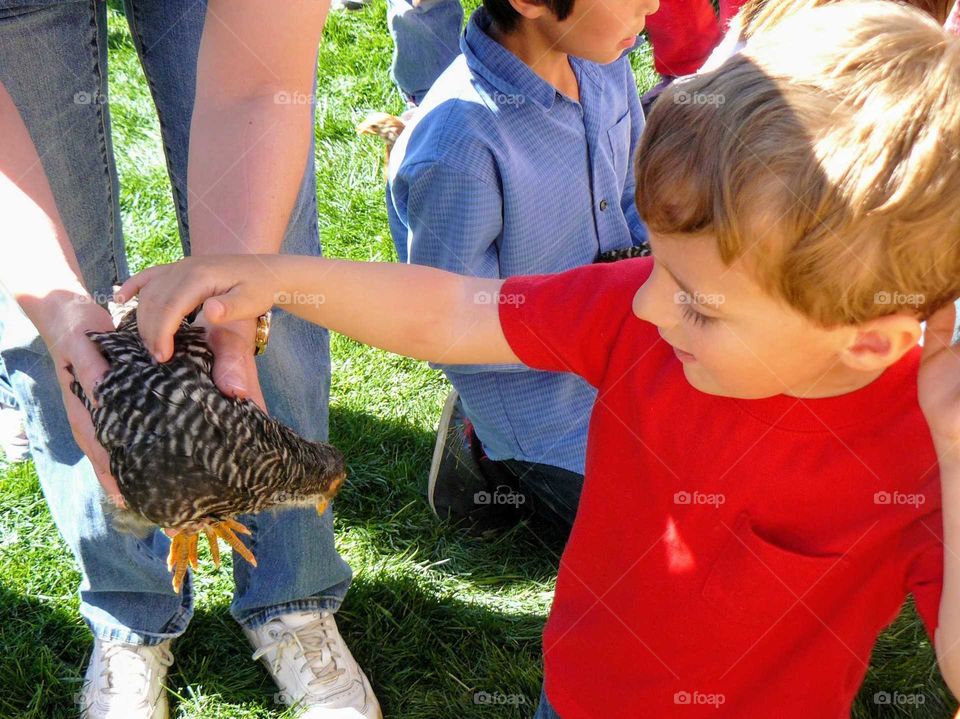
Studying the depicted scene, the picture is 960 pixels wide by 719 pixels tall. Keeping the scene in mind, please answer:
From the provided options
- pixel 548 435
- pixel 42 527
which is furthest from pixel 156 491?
pixel 42 527

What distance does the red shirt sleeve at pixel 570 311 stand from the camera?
1.71 m

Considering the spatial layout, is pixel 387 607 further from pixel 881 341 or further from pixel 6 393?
pixel 881 341

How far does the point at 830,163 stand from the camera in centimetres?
126

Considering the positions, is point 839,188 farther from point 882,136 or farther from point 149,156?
point 149,156

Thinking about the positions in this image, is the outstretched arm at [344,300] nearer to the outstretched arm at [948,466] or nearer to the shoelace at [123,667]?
the outstretched arm at [948,466]

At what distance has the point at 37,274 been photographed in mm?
1926

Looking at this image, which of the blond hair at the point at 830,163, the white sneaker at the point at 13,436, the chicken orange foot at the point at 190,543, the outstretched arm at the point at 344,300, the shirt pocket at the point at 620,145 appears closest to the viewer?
the blond hair at the point at 830,163

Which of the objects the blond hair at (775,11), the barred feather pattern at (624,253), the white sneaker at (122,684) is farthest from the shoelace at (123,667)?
the blond hair at (775,11)

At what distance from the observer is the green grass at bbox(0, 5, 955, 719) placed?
2799mm

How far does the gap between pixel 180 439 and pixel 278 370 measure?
74 centimetres

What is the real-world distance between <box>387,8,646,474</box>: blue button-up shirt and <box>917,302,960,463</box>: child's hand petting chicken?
144 cm

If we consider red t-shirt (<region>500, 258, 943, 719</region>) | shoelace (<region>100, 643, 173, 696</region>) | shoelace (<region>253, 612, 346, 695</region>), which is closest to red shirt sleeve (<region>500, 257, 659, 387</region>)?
red t-shirt (<region>500, 258, 943, 719</region>)

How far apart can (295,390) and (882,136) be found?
5.17 ft

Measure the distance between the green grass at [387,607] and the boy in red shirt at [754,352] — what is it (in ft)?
3.33
